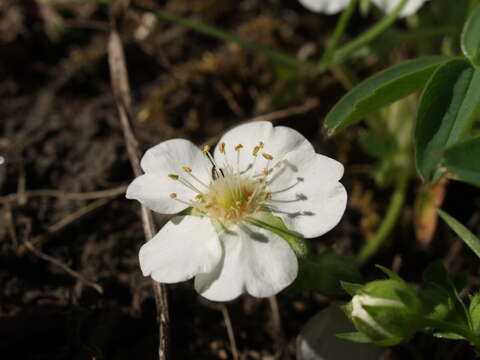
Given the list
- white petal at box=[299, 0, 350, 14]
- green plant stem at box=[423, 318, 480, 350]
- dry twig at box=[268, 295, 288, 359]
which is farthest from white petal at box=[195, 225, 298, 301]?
white petal at box=[299, 0, 350, 14]

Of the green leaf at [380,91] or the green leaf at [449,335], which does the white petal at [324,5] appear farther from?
the green leaf at [449,335]

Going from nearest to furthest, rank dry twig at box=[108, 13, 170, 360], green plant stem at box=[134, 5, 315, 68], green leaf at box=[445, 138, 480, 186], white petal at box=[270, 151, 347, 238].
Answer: green leaf at box=[445, 138, 480, 186]
white petal at box=[270, 151, 347, 238]
dry twig at box=[108, 13, 170, 360]
green plant stem at box=[134, 5, 315, 68]

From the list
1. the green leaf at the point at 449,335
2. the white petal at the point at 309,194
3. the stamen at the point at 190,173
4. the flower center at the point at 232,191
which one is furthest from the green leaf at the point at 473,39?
the stamen at the point at 190,173

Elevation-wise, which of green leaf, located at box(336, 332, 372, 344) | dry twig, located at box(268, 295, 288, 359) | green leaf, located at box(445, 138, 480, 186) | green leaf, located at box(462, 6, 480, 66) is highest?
green leaf, located at box(462, 6, 480, 66)

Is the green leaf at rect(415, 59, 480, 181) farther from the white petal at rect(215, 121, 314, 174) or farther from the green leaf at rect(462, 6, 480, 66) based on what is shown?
Result: the white petal at rect(215, 121, 314, 174)

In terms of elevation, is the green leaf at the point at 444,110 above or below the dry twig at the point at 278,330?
above

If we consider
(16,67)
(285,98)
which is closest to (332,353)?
(285,98)
